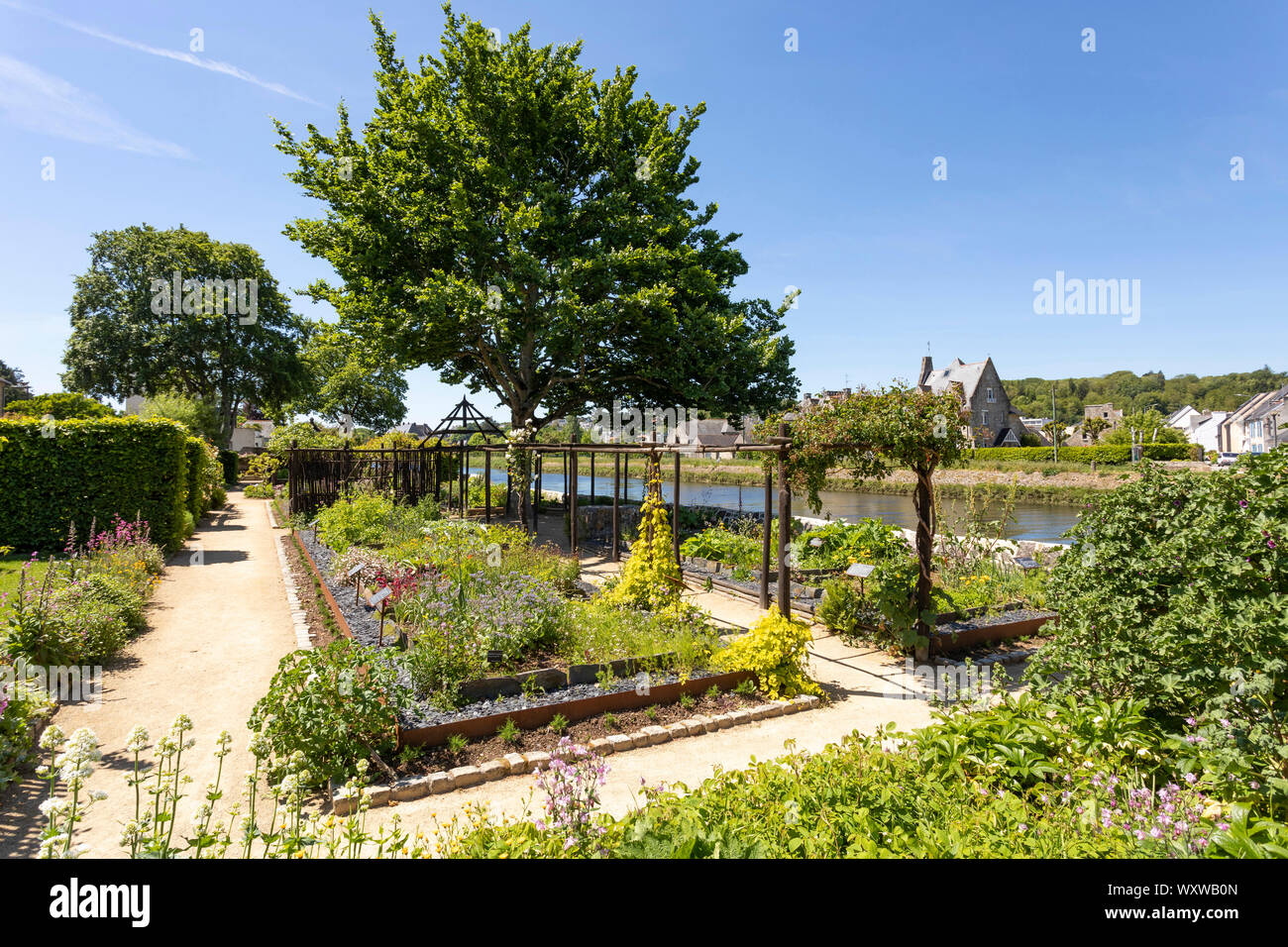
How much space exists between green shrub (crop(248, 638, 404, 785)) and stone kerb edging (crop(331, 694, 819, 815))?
298mm

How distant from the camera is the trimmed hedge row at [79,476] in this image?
10.9m

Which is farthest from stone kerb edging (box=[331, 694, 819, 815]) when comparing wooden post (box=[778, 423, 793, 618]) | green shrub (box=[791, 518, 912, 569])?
green shrub (box=[791, 518, 912, 569])

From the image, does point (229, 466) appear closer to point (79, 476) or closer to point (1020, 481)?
point (79, 476)

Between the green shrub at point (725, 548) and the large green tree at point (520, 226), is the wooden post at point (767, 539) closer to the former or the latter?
the green shrub at point (725, 548)

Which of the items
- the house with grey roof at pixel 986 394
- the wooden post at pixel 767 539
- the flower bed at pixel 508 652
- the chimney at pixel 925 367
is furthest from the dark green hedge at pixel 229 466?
the chimney at pixel 925 367

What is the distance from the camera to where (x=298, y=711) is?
13.3 ft

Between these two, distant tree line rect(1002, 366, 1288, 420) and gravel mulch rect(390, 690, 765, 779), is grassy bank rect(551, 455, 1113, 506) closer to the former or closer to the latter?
gravel mulch rect(390, 690, 765, 779)

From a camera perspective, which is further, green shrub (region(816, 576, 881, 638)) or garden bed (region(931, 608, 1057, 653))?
green shrub (region(816, 576, 881, 638))

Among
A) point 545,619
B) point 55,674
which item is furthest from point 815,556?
point 55,674

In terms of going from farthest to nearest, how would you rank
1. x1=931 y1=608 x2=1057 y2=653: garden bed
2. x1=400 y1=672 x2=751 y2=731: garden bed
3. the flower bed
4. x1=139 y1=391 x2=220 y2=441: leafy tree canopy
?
1. x1=139 y1=391 x2=220 y2=441: leafy tree canopy
2. x1=931 y1=608 x2=1057 y2=653: garden bed
3. x1=400 y1=672 x2=751 y2=731: garden bed
4. the flower bed

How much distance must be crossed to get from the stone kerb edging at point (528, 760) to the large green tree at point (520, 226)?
405 inches

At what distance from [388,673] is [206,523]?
17568 millimetres

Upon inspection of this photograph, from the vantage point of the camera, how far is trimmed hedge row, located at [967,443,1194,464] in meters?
34.6

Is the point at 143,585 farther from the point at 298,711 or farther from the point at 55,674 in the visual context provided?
the point at 298,711
